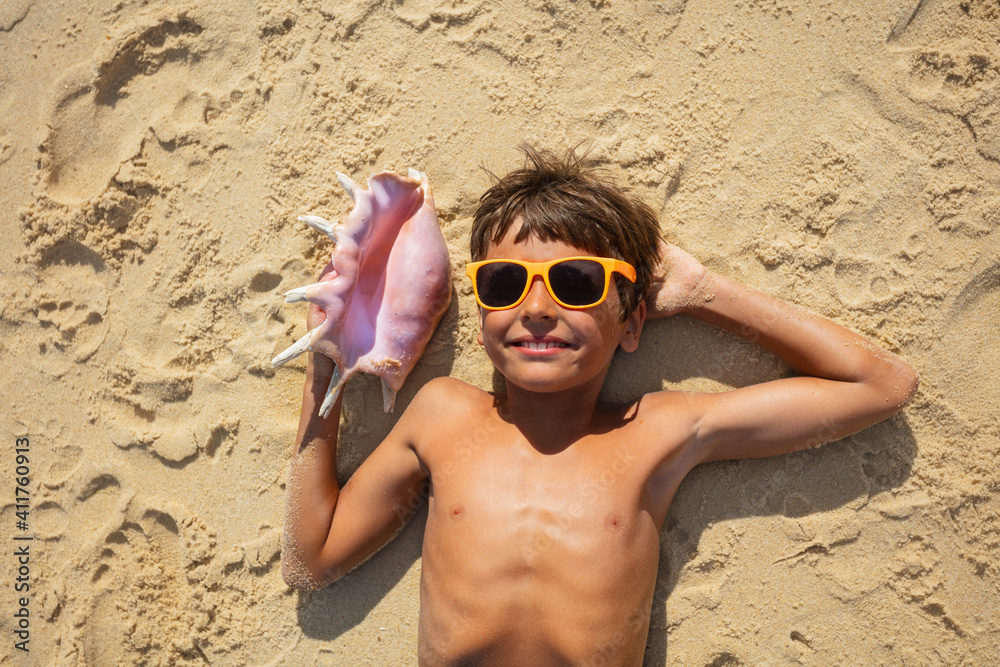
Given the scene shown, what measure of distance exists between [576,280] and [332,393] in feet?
3.58

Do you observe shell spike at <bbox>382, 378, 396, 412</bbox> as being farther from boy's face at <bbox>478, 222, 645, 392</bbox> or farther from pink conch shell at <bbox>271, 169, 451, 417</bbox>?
boy's face at <bbox>478, 222, 645, 392</bbox>

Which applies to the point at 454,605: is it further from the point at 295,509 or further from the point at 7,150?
the point at 7,150

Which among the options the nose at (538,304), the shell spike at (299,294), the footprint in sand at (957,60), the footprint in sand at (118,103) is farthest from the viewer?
the footprint in sand at (118,103)

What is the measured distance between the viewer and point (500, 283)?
2.36 meters

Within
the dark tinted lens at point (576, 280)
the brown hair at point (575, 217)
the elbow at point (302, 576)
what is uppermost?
the brown hair at point (575, 217)

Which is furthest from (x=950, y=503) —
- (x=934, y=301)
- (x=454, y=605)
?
(x=454, y=605)

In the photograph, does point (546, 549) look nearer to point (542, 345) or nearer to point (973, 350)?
point (542, 345)

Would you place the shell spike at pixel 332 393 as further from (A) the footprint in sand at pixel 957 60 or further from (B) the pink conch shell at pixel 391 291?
(A) the footprint in sand at pixel 957 60

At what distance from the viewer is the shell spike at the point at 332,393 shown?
262cm

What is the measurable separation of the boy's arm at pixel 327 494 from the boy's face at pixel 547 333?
0.57 m

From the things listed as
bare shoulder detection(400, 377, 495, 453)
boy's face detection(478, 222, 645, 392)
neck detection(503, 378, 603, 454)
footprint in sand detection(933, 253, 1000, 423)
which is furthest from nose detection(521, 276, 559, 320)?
footprint in sand detection(933, 253, 1000, 423)

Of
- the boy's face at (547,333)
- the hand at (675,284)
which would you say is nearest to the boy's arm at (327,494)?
the boy's face at (547,333)

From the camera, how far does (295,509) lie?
271cm

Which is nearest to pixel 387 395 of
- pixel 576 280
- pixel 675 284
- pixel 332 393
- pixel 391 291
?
pixel 332 393
